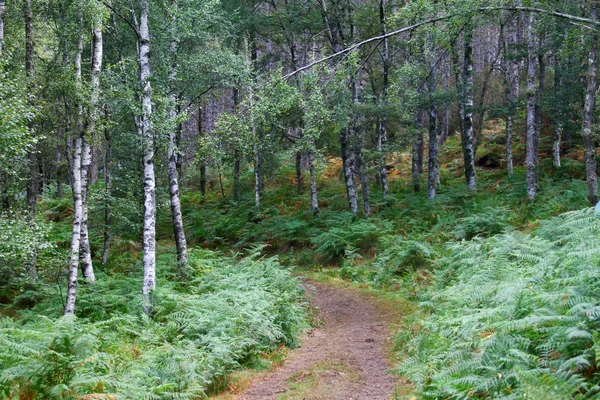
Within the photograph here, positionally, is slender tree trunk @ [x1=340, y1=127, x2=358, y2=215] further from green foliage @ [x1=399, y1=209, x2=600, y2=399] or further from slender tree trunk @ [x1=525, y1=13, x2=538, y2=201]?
green foliage @ [x1=399, y1=209, x2=600, y2=399]

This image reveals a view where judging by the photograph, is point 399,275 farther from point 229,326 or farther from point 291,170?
point 291,170

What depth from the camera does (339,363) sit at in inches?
325

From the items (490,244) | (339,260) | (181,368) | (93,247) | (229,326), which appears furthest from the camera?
(93,247)

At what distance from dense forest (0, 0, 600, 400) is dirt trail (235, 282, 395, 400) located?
231 mm

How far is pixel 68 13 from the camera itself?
13523mm

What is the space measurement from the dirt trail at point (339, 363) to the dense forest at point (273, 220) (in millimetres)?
231

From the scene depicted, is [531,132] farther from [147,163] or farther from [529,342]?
[529,342]

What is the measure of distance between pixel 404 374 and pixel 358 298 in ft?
20.3

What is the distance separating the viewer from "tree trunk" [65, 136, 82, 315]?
455 inches

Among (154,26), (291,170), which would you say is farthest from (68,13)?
(291,170)

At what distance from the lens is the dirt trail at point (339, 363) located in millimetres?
7023

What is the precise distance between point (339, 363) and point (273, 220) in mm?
15380

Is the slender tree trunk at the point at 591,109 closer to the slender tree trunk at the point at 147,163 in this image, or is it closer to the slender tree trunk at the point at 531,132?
the slender tree trunk at the point at 531,132

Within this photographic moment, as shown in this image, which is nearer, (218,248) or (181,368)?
(181,368)
